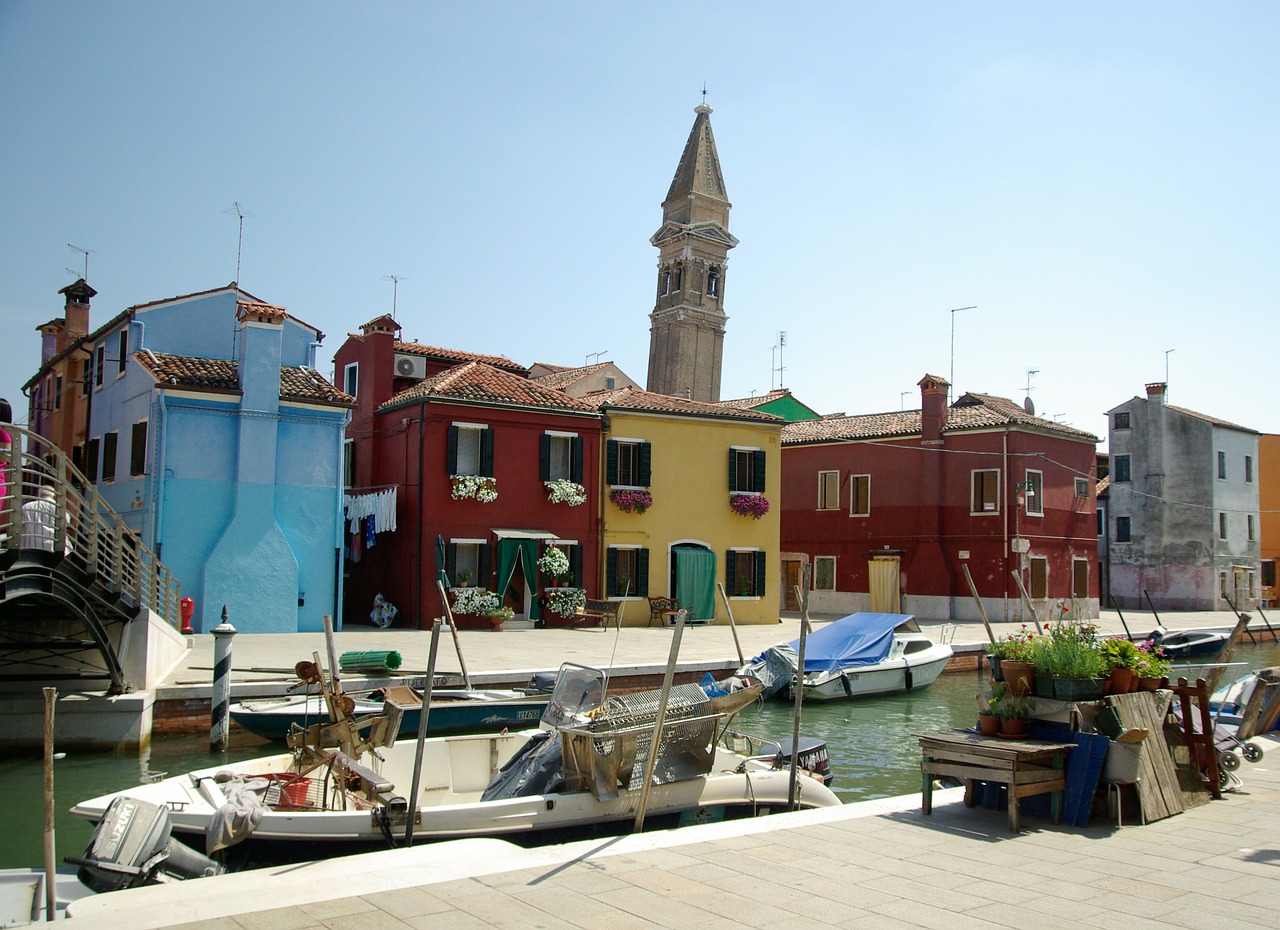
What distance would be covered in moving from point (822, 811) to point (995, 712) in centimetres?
150

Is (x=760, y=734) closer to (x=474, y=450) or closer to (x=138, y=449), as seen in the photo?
(x=474, y=450)

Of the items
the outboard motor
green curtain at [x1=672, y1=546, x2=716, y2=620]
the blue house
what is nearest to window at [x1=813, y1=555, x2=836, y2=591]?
green curtain at [x1=672, y1=546, x2=716, y2=620]

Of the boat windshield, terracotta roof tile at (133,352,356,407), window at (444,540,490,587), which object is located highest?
terracotta roof tile at (133,352,356,407)

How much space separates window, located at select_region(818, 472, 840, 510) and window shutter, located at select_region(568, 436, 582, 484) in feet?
42.8

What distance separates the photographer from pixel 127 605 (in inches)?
582

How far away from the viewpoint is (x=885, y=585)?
3506 centimetres

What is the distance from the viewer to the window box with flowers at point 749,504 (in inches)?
1204

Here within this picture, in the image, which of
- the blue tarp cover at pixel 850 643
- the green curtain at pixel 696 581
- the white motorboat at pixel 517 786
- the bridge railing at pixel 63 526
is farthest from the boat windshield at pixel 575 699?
the green curtain at pixel 696 581

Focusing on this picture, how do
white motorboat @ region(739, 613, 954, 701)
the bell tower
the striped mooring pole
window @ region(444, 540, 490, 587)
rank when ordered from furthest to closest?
the bell tower, window @ region(444, 540, 490, 587), white motorboat @ region(739, 613, 954, 701), the striped mooring pole

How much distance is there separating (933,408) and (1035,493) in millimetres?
4423

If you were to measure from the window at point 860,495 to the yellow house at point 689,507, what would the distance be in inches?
266

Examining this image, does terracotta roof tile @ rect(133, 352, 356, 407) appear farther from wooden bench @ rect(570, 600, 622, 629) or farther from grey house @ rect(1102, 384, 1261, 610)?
grey house @ rect(1102, 384, 1261, 610)

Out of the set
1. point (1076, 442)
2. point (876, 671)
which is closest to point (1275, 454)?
point (1076, 442)

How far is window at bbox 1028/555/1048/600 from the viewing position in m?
35.4
